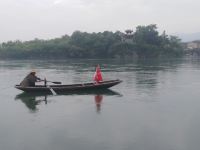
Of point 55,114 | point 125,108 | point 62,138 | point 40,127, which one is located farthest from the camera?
point 125,108

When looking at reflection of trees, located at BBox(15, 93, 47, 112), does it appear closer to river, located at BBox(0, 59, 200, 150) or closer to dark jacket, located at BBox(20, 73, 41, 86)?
river, located at BBox(0, 59, 200, 150)

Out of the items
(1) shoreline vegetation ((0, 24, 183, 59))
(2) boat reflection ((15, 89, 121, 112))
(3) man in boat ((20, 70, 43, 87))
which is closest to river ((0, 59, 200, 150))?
(2) boat reflection ((15, 89, 121, 112))

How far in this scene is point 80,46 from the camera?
3989 inches

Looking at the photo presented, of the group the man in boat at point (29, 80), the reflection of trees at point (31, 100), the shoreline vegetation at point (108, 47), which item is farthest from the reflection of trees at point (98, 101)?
the shoreline vegetation at point (108, 47)

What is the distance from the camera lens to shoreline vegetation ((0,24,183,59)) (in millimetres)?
99500

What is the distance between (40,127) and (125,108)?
5.58 m

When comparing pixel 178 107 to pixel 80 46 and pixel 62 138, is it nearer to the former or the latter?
pixel 62 138

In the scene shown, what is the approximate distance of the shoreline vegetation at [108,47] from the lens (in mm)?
99500

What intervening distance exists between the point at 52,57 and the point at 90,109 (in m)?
86.5

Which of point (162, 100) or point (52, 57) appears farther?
point (52, 57)

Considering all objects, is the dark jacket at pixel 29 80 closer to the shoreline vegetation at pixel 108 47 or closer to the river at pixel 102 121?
the river at pixel 102 121

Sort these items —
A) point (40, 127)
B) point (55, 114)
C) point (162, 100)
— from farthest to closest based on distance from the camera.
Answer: point (162, 100)
point (55, 114)
point (40, 127)

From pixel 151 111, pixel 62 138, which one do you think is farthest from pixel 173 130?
pixel 62 138

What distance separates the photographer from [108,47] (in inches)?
3930
